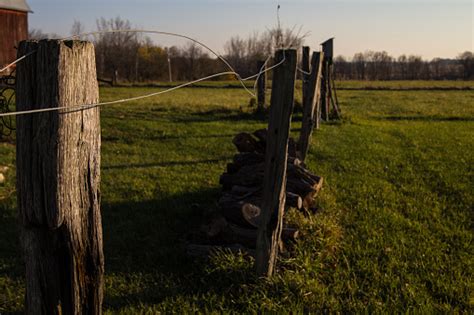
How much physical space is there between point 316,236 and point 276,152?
127cm

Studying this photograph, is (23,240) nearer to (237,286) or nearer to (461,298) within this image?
(237,286)

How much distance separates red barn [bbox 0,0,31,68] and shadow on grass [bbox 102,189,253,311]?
72.1 feet

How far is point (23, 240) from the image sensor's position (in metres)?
2.12

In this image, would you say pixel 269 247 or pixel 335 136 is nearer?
pixel 269 247

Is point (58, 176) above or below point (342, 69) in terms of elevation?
below

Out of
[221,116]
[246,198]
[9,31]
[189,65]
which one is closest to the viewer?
[246,198]

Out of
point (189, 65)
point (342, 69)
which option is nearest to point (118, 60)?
point (189, 65)

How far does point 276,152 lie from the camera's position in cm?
358

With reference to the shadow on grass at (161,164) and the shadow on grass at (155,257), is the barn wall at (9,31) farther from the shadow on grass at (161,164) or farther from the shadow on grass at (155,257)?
the shadow on grass at (155,257)

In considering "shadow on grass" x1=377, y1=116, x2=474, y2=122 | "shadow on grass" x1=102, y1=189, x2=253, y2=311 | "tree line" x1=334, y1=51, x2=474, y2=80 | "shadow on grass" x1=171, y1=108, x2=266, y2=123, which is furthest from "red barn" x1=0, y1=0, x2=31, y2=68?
"tree line" x1=334, y1=51, x2=474, y2=80

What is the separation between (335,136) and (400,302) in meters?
7.60

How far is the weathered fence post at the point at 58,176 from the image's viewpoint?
193cm

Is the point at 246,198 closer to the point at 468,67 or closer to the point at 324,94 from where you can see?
the point at 324,94

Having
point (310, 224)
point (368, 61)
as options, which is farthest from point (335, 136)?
point (368, 61)
